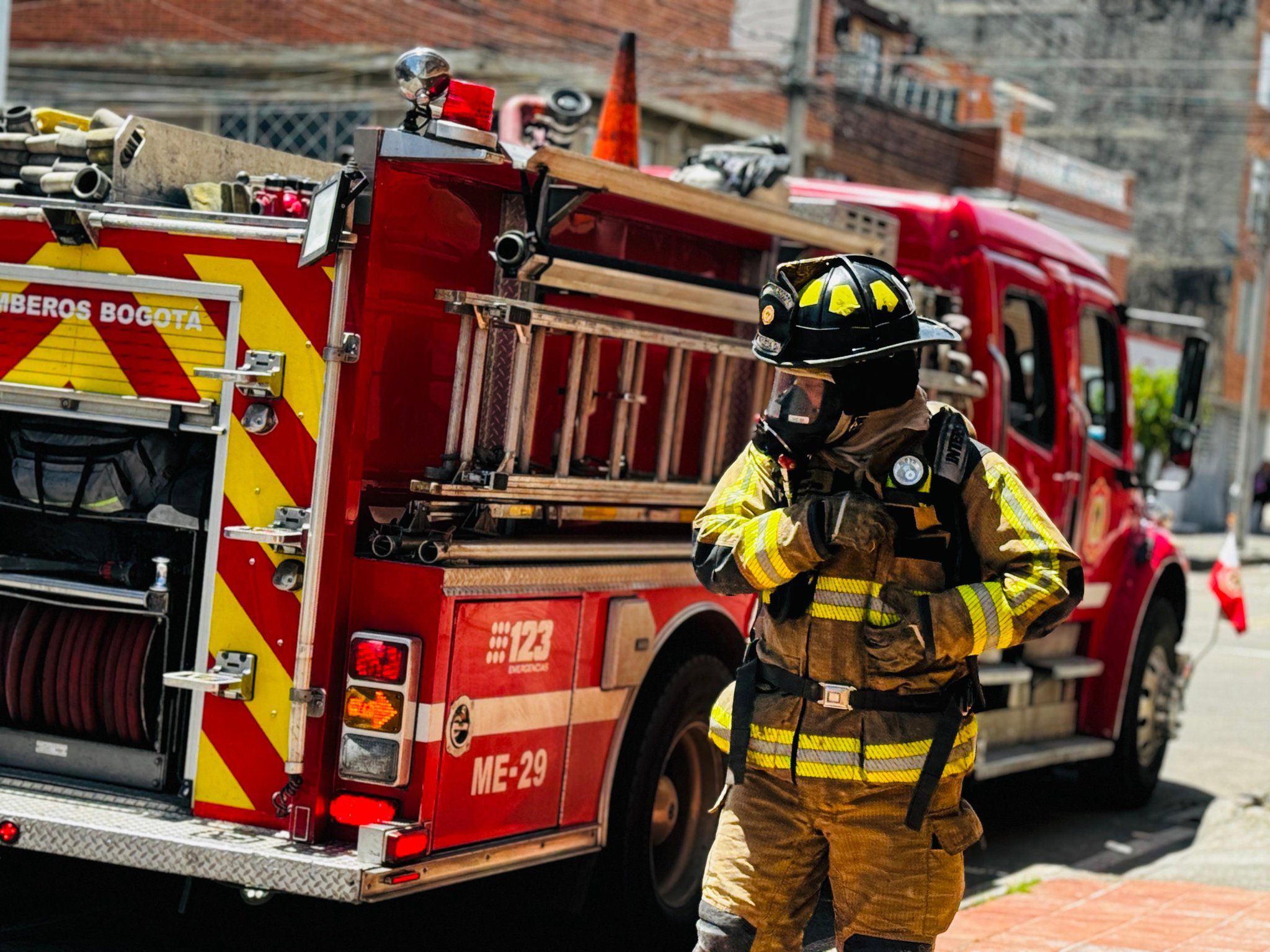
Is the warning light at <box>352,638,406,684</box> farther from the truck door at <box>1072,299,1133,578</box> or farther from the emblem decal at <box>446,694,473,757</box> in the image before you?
the truck door at <box>1072,299,1133,578</box>

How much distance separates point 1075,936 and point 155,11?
60.3 ft

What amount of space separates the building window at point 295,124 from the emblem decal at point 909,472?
17413 mm

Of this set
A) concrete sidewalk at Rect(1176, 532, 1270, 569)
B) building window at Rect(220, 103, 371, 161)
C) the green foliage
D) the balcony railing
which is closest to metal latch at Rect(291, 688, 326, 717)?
building window at Rect(220, 103, 371, 161)

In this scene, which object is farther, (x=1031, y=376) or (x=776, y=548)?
(x=1031, y=376)

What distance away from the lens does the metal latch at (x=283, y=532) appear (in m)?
4.26

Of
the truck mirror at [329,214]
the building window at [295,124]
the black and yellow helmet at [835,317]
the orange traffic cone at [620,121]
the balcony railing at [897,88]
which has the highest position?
the balcony railing at [897,88]

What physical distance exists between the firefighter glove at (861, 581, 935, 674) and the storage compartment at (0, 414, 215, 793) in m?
1.86

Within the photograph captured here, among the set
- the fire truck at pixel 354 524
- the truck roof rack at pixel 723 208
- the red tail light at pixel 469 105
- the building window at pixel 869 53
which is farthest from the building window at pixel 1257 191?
the red tail light at pixel 469 105

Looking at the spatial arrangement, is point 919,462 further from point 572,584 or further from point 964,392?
point 964,392

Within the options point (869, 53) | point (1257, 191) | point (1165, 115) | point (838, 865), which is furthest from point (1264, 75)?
point (838, 865)

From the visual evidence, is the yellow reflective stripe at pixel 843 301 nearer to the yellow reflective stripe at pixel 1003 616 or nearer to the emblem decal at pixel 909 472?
the emblem decal at pixel 909 472

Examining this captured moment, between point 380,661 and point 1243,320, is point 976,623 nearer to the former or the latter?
point 380,661

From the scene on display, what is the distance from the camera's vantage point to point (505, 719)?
14.7 ft

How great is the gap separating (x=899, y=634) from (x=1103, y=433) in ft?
16.1
